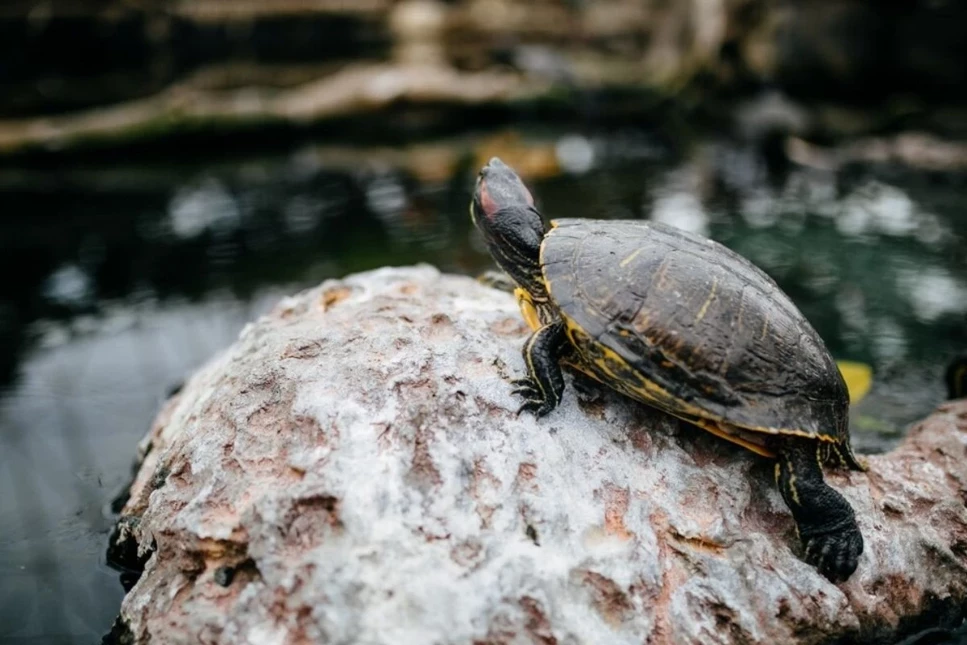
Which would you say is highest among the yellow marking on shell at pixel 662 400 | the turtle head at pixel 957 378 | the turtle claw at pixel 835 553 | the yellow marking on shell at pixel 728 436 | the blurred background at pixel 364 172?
the yellow marking on shell at pixel 662 400

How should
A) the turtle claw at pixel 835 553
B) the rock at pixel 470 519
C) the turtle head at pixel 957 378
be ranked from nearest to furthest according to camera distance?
the rock at pixel 470 519
the turtle claw at pixel 835 553
the turtle head at pixel 957 378

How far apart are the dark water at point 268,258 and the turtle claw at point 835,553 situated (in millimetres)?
1614

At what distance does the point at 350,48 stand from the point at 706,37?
24.2 feet

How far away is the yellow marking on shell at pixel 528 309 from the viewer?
2877 mm

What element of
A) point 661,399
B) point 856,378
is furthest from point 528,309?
point 856,378

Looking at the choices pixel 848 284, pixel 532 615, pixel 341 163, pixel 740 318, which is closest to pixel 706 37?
pixel 341 163

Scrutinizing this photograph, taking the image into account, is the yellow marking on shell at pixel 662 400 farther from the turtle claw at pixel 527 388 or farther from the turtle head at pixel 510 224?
the turtle head at pixel 510 224

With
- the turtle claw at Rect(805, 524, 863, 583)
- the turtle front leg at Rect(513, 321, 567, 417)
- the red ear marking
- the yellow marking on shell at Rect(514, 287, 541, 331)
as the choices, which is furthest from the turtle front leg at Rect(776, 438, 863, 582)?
the red ear marking

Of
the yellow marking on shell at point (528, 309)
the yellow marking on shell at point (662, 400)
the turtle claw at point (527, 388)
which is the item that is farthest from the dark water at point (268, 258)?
the yellow marking on shell at point (528, 309)

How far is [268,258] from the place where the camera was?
23.0 ft

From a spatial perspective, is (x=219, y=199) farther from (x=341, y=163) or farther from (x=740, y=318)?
(x=740, y=318)

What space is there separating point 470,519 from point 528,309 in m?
1.01

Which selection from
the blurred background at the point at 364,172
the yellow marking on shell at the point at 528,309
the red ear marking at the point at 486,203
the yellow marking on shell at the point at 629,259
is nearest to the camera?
the yellow marking on shell at the point at 629,259

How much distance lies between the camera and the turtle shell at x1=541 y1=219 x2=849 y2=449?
2.48 m
